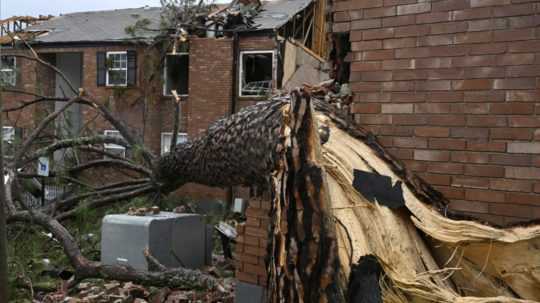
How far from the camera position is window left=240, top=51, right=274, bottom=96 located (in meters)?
16.4

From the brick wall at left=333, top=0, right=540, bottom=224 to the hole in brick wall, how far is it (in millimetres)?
225

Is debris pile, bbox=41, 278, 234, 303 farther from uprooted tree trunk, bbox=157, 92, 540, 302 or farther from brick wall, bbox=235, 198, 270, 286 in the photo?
uprooted tree trunk, bbox=157, 92, 540, 302

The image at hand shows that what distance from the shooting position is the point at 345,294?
95.1 inches

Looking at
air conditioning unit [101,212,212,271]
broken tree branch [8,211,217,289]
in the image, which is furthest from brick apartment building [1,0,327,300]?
broken tree branch [8,211,217,289]

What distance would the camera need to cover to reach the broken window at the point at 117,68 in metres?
18.0

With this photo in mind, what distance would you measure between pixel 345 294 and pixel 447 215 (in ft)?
3.40

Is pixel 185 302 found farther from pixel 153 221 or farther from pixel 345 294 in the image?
pixel 345 294

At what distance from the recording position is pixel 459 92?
10.9ft

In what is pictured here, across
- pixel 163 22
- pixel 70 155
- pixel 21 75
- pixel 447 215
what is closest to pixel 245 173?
pixel 447 215

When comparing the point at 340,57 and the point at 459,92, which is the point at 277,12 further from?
the point at 459,92

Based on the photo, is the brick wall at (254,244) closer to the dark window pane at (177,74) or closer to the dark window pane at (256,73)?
the dark window pane at (256,73)

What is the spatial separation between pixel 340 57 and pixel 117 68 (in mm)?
15502

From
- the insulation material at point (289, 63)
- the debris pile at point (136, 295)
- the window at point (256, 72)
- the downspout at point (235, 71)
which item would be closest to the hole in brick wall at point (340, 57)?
the insulation material at point (289, 63)

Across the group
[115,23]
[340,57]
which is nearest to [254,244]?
[340,57]
